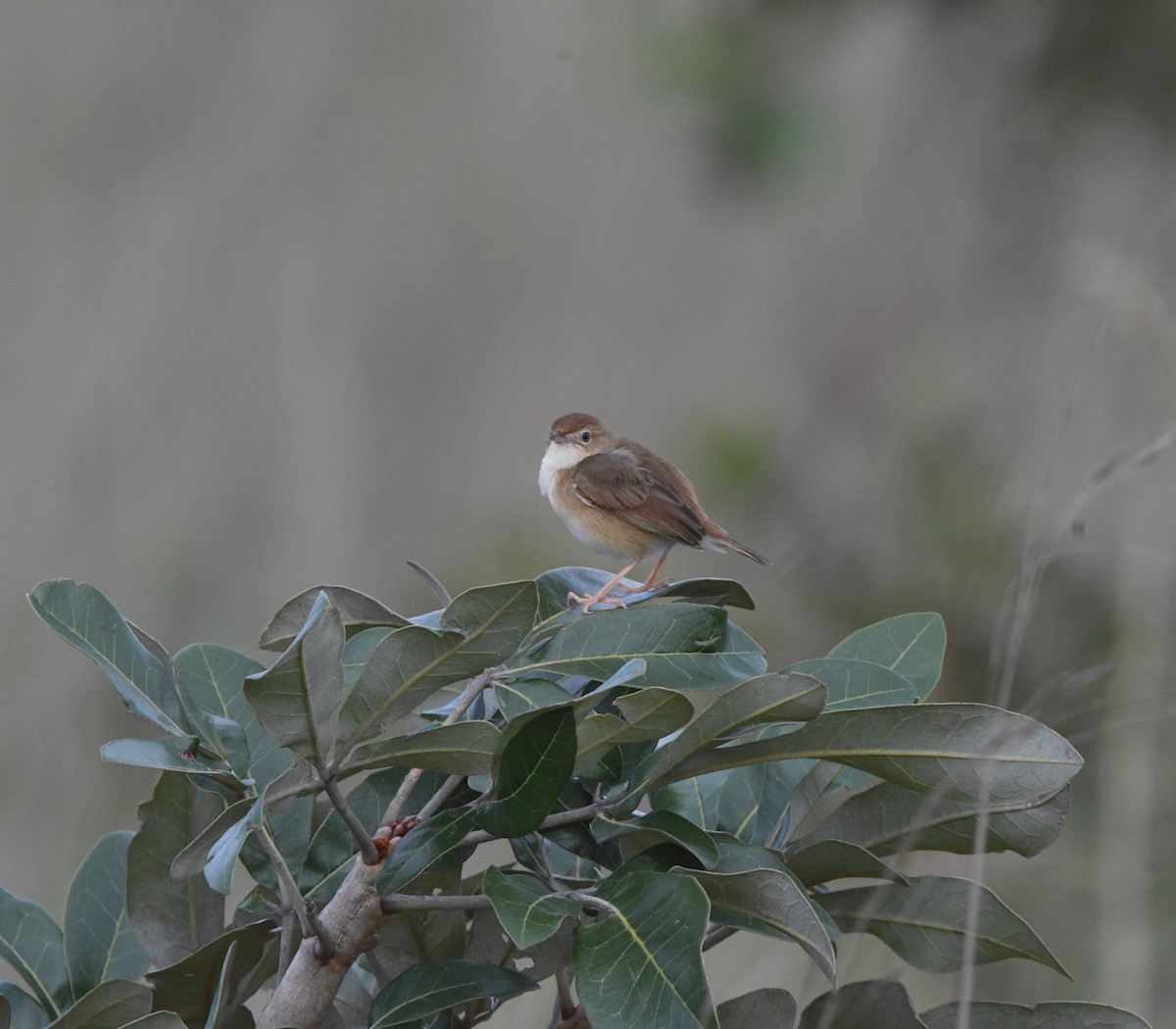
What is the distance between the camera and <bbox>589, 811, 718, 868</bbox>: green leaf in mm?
1110

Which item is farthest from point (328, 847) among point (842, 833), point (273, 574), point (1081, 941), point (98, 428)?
point (98, 428)

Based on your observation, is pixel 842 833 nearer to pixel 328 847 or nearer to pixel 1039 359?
pixel 328 847

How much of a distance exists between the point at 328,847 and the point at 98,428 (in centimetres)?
535

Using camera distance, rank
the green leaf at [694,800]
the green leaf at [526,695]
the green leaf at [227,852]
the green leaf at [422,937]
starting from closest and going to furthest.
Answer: the green leaf at [227,852]
the green leaf at [526,695]
the green leaf at [422,937]
the green leaf at [694,800]

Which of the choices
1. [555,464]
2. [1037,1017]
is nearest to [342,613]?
[1037,1017]

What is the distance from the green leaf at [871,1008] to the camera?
1.17 meters

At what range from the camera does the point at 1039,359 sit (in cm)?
506

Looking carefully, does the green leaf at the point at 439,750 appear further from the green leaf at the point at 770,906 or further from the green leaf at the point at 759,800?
the green leaf at the point at 759,800

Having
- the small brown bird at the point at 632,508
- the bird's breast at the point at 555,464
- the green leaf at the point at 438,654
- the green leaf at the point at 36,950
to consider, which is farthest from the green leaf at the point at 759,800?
the bird's breast at the point at 555,464

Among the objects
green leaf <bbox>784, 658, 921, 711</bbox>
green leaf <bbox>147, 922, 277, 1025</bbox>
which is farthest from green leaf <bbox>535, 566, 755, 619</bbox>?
green leaf <bbox>147, 922, 277, 1025</bbox>

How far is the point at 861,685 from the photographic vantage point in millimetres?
1258

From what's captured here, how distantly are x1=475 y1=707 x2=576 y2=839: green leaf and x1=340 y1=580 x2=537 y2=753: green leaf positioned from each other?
123 mm

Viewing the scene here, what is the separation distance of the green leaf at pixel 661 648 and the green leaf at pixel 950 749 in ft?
0.37

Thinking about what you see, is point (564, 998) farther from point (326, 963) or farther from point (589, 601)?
point (589, 601)
